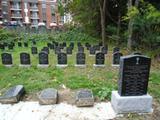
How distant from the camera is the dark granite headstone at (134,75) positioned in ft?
14.6

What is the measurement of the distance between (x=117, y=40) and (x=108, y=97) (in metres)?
10.1

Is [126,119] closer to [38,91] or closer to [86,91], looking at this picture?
[86,91]

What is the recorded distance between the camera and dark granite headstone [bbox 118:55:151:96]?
4449 millimetres

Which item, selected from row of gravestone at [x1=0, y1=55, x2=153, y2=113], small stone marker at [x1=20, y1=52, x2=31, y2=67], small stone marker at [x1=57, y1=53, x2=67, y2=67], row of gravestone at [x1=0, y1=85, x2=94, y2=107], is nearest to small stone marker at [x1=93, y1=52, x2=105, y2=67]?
small stone marker at [x1=57, y1=53, x2=67, y2=67]

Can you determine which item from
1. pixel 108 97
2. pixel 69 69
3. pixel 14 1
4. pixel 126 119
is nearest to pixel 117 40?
pixel 69 69

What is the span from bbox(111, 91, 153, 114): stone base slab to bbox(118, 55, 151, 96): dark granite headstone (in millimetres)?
112

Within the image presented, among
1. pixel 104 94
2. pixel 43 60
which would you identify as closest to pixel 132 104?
pixel 104 94

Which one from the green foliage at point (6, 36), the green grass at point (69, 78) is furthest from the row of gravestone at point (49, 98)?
the green foliage at point (6, 36)

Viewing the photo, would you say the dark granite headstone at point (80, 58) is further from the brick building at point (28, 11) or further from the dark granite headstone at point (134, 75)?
the brick building at point (28, 11)

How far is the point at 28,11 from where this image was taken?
5484cm

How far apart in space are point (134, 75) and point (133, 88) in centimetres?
31

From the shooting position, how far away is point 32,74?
7484 millimetres

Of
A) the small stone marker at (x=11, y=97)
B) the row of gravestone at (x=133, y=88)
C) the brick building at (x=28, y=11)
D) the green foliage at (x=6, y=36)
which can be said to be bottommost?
the small stone marker at (x=11, y=97)

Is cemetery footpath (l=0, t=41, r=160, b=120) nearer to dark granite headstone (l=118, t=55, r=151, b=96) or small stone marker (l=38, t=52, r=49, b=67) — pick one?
dark granite headstone (l=118, t=55, r=151, b=96)
